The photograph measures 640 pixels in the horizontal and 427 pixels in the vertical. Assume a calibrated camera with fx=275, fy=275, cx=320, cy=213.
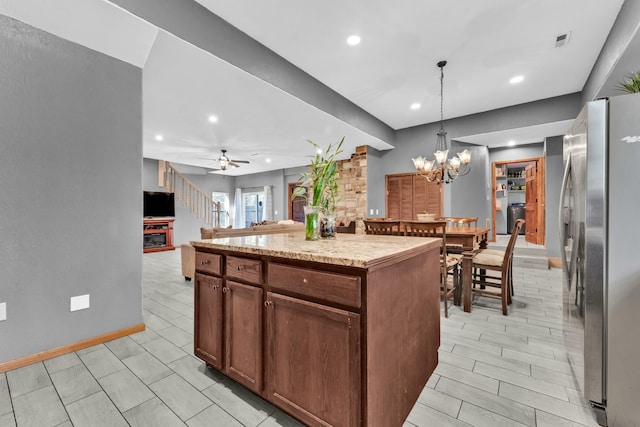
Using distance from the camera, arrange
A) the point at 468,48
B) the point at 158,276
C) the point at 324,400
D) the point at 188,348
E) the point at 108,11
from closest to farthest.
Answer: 1. the point at 324,400
2. the point at 108,11
3. the point at 188,348
4. the point at 468,48
5. the point at 158,276

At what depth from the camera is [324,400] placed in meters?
1.21

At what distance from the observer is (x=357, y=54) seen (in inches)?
130

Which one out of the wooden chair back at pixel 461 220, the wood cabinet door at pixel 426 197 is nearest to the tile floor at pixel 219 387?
the wooden chair back at pixel 461 220

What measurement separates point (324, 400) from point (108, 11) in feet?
9.34

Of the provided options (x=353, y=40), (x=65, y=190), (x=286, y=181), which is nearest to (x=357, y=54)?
(x=353, y=40)

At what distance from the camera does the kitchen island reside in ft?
3.63

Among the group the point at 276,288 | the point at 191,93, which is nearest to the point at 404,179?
the point at 191,93

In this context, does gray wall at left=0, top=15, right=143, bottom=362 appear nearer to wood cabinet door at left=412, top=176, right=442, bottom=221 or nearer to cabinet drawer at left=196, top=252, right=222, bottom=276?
cabinet drawer at left=196, top=252, right=222, bottom=276

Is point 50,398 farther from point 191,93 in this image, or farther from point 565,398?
point 191,93

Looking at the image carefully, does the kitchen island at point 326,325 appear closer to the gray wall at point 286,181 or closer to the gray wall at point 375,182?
the gray wall at point 375,182

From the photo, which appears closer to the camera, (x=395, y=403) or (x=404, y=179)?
(x=395, y=403)

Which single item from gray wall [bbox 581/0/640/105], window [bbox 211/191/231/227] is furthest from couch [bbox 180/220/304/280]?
window [bbox 211/191/231/227]

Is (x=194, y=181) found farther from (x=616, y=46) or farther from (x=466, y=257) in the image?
(x=616, y=46)

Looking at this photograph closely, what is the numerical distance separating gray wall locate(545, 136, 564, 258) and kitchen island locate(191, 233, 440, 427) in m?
5.07
